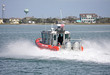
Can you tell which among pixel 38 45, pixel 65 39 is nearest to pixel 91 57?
pixel 65 39

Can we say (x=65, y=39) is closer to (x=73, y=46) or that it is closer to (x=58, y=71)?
(x=73, y=46)

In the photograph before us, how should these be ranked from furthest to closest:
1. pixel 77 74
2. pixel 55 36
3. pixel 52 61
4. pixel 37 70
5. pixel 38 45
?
1. pixel 38 45
2. pixel 55 36
3. pixel 52 61
4. pixel 37 70
5. pixel 77 74

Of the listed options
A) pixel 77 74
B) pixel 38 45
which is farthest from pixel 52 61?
pixel 38 45

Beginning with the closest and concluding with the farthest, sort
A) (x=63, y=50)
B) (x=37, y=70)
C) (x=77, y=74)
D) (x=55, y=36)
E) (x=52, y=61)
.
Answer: (x=77, y=74)
(x=37, y=70)
(x=52, y=61)
(x=63, y=50)
(x=55, y=36)

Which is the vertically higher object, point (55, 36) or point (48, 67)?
point (55, 36)

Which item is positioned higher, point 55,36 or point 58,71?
point 55,36

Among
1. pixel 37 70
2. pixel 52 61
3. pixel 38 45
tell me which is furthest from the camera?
pixel 38 45

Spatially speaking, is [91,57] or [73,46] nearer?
[91,57]

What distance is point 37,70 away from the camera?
22.2 m

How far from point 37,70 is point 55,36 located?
7568mm

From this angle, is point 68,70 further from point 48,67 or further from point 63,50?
point 63,50

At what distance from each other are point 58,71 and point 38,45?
10.3 m

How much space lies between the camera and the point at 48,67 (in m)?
23.2

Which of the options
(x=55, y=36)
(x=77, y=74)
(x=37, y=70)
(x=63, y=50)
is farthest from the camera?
(x=55, y=36)
